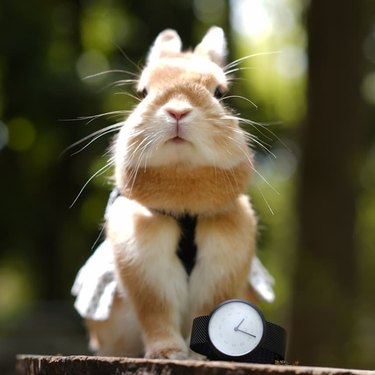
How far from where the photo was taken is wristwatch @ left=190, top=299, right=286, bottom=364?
2.74 meters

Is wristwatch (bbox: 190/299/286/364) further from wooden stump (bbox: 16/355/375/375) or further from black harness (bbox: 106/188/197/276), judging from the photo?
black harness (bbox: 106/188/197/276)

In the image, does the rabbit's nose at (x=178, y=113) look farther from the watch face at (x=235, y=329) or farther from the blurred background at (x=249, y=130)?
the blurred background at (x=249, y=130)

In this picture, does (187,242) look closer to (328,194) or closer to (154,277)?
(154,277)

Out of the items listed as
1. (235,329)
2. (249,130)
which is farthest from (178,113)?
(249,130)

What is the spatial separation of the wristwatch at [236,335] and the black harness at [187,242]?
48 centimetres

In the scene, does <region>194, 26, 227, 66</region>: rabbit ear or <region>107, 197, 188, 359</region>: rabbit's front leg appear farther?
<region>194, 26, 227, 66</region>: rabbit ear

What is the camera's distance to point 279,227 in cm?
1295

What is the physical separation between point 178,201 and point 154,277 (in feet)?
1.09

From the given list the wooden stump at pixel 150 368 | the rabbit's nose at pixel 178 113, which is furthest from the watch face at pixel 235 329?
the rabbit's nose at pixel 178 113

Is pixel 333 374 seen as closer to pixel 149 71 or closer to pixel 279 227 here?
pixel 149 71

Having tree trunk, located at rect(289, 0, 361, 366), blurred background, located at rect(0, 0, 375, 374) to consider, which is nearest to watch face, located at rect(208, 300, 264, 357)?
blurred background, located at rect(0, 0, 375, 374)

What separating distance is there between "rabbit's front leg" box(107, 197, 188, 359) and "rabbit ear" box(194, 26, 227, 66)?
0.80m

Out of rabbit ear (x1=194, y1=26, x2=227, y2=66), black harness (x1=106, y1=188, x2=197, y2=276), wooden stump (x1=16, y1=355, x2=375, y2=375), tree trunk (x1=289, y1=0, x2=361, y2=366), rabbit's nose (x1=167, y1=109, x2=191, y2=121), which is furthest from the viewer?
tree trunk (x1=289, y1=0, x2=361, y2=366)

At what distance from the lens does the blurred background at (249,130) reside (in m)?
8.09
